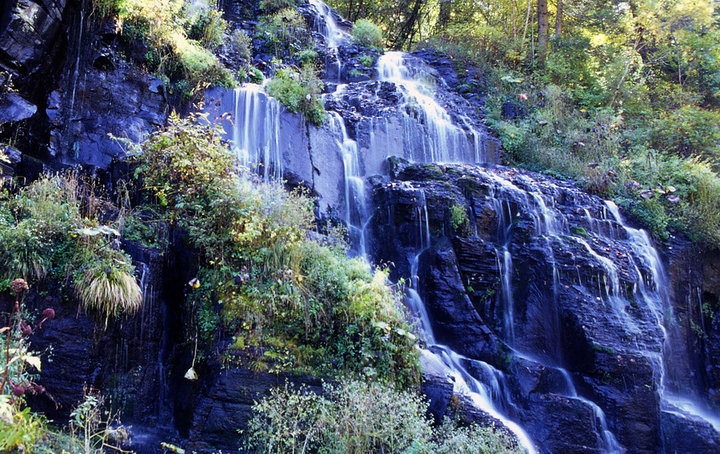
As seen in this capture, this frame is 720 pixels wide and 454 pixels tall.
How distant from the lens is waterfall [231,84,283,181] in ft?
29.3

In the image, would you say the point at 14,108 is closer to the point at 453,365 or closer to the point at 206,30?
the point at 206,30

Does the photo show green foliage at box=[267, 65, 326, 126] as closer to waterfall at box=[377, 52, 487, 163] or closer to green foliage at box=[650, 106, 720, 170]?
Result: waterfall at box=[377, 52, 487, 163]

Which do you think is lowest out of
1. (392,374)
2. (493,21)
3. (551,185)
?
(392,374)

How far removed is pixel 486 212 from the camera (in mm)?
8977

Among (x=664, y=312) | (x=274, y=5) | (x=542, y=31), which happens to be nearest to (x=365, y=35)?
(x=274, y=5)

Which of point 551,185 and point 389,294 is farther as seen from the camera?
point 551,185

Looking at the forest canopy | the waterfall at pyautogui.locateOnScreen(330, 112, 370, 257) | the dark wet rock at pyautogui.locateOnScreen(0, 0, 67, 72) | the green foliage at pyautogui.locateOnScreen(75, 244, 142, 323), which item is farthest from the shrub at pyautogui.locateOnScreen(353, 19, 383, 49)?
the green foliage at pyautogui.locateOnScreen(75, 244, 142, 323)

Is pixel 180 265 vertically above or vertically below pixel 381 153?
below

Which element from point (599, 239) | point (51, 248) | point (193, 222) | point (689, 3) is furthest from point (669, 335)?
point (689, 3)

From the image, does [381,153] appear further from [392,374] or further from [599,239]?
[392,374]

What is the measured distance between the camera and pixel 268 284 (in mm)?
5516

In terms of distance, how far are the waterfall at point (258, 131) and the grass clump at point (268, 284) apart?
240 centimetres

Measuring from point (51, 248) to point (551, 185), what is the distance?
9.70 m

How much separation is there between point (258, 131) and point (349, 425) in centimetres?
664
